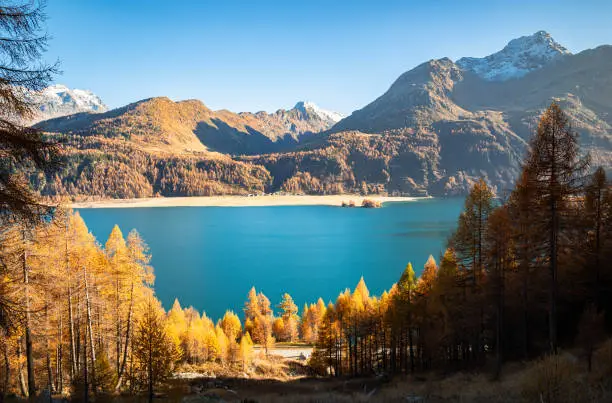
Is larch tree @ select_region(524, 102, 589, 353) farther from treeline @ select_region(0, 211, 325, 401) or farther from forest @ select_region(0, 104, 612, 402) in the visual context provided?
treeline @ select_region(0, 211, 325, 401)

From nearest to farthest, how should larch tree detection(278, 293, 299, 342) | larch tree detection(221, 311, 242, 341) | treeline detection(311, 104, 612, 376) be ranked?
treeline detection(311, 104, 612, 376) → larch tree detection(221, 311, 242, 341) → larch tree detection(278, 293, 299, 342)

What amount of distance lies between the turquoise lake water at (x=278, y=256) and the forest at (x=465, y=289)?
41731 millimetres

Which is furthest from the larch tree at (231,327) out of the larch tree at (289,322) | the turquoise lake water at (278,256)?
the turquoise lake water at (278,256)

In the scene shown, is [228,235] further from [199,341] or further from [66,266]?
[66,266]

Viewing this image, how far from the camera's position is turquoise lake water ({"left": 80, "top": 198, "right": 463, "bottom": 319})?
240 ft

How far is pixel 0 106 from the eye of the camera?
25.9 feet

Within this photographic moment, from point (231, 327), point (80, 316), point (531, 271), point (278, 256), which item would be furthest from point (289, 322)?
point (278, 256)

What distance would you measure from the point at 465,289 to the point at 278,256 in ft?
262

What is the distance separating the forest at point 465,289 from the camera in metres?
16.1

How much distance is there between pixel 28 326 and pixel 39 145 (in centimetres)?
981

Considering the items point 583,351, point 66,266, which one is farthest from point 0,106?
point 583,351

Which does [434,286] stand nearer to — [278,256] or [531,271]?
[531,271]

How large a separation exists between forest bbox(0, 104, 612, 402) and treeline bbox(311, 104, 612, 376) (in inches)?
2.8

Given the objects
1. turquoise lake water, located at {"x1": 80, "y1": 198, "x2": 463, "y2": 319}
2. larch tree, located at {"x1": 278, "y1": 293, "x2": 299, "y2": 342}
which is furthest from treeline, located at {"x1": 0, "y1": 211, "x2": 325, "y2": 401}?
turquoise lake water, located at {"x1": 80, "y1": 198, "x2": 463, "y2": 319}
